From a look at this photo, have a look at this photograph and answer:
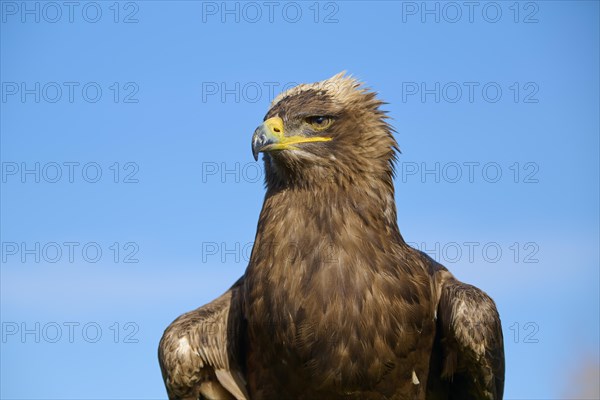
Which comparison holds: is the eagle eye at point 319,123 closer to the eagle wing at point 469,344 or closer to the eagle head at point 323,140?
the eagle head at point 323,140

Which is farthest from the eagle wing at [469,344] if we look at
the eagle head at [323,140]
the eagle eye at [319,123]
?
the eagle eye at [319,123]

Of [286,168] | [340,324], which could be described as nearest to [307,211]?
[286,168]

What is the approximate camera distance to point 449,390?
20.6 feet

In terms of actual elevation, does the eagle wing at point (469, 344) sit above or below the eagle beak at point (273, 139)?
below

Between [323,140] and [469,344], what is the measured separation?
213cm

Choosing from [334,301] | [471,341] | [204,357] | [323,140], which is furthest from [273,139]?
[471,341]

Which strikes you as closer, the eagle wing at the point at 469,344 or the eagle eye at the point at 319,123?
the eagle wing at the point at 469,344

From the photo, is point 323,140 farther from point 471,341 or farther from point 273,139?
point 471,341

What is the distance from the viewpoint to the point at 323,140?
6.07 meters

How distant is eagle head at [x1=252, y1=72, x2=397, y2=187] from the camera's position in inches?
235

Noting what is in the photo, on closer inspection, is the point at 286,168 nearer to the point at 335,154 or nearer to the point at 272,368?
the point at 335,154

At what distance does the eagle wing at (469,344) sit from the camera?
5801 mm

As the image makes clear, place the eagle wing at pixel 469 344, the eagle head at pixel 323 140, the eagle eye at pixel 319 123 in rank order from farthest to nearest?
the eagle eye at pixel 319 123, the eagle head at pixel 323 140, the eagle wing at pixel 469 344

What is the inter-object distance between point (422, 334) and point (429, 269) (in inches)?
26.5
